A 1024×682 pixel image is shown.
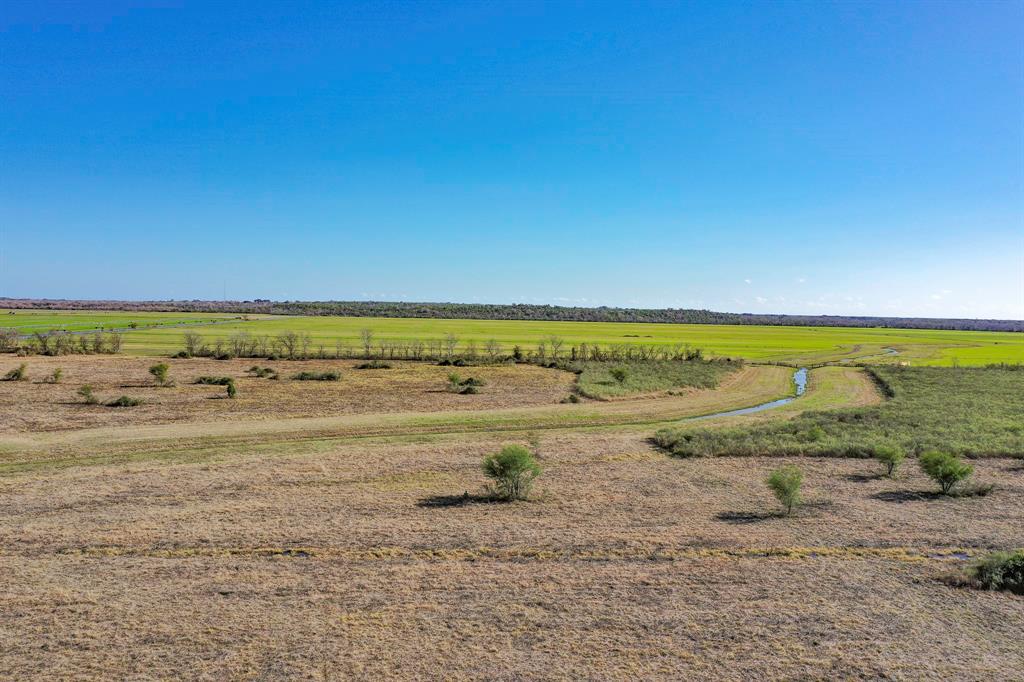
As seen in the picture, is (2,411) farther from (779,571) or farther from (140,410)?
(779,571)

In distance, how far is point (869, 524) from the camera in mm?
16641

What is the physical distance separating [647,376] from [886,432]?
2517cm

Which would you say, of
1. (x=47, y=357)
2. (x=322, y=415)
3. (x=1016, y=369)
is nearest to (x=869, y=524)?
(x=322, y=415)

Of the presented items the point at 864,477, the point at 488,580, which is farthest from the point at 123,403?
the point at 864,477

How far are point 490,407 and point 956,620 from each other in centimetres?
2926

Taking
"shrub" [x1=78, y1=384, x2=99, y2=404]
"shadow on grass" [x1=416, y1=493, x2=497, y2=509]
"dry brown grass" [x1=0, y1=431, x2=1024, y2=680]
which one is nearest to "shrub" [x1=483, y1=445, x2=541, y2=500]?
"shadow on grass" [x1=416, y1=493, x2=497, y2=509]

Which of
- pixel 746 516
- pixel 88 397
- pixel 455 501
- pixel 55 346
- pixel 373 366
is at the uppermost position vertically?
pixel 55 346

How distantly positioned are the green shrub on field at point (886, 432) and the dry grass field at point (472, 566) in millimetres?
1867

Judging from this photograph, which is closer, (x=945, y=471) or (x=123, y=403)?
(x=945, y=471)

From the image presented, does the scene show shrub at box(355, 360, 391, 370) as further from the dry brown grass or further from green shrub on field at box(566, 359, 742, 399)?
the dry brown grass

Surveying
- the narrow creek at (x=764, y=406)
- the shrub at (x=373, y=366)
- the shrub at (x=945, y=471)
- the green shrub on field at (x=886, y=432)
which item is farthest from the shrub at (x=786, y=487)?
the shrub at (x=373, y=366)

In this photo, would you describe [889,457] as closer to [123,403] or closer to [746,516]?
[746,516]

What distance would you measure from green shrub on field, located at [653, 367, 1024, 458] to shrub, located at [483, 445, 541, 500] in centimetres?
934

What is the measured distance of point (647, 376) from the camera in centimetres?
5456
